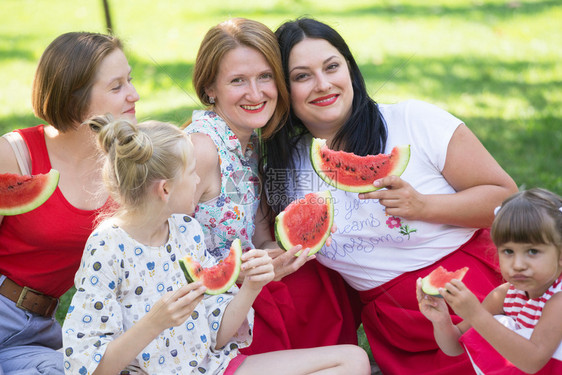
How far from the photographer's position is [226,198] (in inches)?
145

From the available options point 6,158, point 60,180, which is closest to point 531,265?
point 60,180

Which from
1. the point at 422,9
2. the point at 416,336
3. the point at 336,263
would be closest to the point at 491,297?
the point at 416,336

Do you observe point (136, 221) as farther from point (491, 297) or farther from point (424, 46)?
point (424, 46)

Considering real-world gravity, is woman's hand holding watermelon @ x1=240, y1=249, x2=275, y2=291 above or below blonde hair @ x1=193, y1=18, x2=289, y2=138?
below

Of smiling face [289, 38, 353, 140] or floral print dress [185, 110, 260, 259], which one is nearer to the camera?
floral print dress [185, 110, 260, 259]

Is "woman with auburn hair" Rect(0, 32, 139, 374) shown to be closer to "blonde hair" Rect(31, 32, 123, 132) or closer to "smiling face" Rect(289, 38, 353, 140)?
"blonde hair" Rect(31, 32, 123, 132)

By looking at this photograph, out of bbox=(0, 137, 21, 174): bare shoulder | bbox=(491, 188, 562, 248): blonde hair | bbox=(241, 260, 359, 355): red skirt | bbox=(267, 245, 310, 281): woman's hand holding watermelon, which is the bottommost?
bbox=(241, 260, 359, 355): red skirt

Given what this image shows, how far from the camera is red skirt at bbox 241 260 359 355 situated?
146 inches

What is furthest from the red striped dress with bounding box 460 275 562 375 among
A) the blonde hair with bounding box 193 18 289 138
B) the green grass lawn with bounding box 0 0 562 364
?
the green grass lawn with bounding box 0 0 562 364

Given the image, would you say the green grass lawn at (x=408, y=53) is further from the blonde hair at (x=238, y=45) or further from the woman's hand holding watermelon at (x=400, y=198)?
the woman's hand holding watermelon at (x=400, y=198)

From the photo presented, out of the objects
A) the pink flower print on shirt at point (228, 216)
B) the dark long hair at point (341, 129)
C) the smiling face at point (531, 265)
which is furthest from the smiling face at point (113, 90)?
the smiling face at point (531, 265)

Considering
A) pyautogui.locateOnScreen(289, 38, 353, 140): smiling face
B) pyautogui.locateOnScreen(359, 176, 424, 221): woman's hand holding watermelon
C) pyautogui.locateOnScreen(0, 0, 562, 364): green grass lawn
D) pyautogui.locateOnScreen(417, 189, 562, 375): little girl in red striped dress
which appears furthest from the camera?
pyautogui.locateOnScreen(0, 0, 562, 364): green grass lawn

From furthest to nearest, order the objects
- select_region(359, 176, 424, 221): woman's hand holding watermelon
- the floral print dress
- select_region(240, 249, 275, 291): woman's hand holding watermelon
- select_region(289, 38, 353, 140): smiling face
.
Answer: select_region(289, 38, 353, 140): smiling face → the floral print dress → select_region(359, 176, 424, 221): woman's hand holding watermelon → select_region(240, 249, 275, 291): woman's hand holding watermelon

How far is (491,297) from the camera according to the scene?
3057 millimetres
